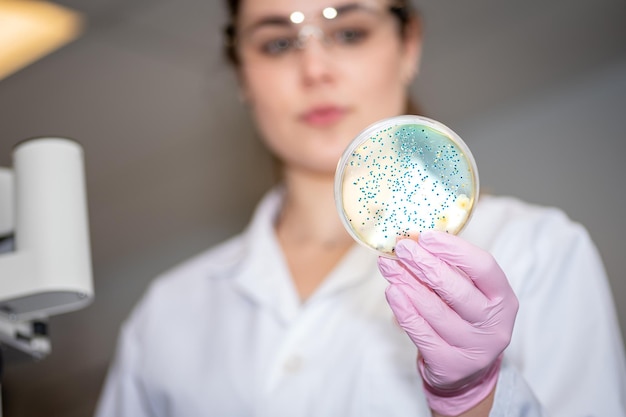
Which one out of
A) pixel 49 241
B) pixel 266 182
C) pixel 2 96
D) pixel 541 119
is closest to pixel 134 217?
pixel 266 182

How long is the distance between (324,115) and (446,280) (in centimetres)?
54

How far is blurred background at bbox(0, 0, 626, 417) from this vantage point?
2.08 metres

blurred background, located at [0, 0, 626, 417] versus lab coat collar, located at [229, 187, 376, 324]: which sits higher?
blurred background, located at [0, 0, 626, 417]

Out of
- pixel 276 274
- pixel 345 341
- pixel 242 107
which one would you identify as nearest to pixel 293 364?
pixel 345 341

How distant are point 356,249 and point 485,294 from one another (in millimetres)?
473

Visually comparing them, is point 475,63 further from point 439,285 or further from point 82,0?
point 439,285

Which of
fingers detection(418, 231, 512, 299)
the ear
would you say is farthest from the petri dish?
the ear

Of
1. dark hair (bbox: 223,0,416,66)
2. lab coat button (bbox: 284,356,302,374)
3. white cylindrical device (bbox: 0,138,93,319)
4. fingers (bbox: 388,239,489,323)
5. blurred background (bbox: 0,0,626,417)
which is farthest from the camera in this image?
blurred background (bbox: 0,0,626,417)

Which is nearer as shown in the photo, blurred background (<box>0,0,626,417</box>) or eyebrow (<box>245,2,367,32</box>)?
eyebrow (<box>245,2,367,32</box>)

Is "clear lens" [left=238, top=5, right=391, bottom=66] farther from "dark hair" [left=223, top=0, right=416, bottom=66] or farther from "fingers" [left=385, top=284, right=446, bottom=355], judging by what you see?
"fingers" [left=385, top=284, right=446, bottom=355]

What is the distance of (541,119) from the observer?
231 cm

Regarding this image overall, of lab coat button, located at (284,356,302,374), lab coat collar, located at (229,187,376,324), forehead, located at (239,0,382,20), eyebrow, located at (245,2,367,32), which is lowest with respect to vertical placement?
lab coat button, located at (284,356,302,374)

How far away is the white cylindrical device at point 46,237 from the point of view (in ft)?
3.15

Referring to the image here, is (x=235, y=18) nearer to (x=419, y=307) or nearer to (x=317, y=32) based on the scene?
(x=317, y=32)
